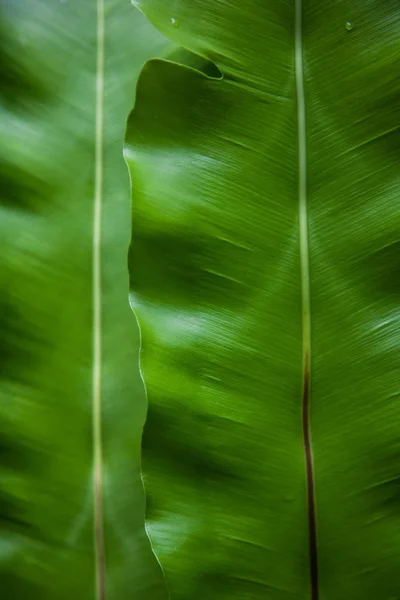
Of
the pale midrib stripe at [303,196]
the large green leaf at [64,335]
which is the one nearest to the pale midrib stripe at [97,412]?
the large green leaf at [64,335]

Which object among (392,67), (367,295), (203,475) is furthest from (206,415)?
(392,67)

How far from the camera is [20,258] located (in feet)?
1.92

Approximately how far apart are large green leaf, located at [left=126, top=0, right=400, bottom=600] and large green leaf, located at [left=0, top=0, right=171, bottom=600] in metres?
0.09

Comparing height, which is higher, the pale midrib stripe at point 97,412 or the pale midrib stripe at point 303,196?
the pale midrib stripe at point 303,196

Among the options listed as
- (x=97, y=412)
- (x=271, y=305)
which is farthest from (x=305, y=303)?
(x=97, y=412)

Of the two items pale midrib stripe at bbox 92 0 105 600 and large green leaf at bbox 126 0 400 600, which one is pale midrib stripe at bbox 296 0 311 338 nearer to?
large green leaf at bbox 126 0 400 600

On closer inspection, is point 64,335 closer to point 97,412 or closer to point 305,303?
point 97,412

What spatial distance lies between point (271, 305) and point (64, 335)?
182mm

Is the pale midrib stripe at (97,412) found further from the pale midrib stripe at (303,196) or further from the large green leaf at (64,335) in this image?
the pale midrib stripe at (303,196)

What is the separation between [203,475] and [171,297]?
0.44 ft

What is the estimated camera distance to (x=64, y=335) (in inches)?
23.1

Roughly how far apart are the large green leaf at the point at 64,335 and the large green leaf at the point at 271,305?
0.09 meters

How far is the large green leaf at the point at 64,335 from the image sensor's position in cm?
58

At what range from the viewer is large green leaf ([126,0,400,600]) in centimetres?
51
